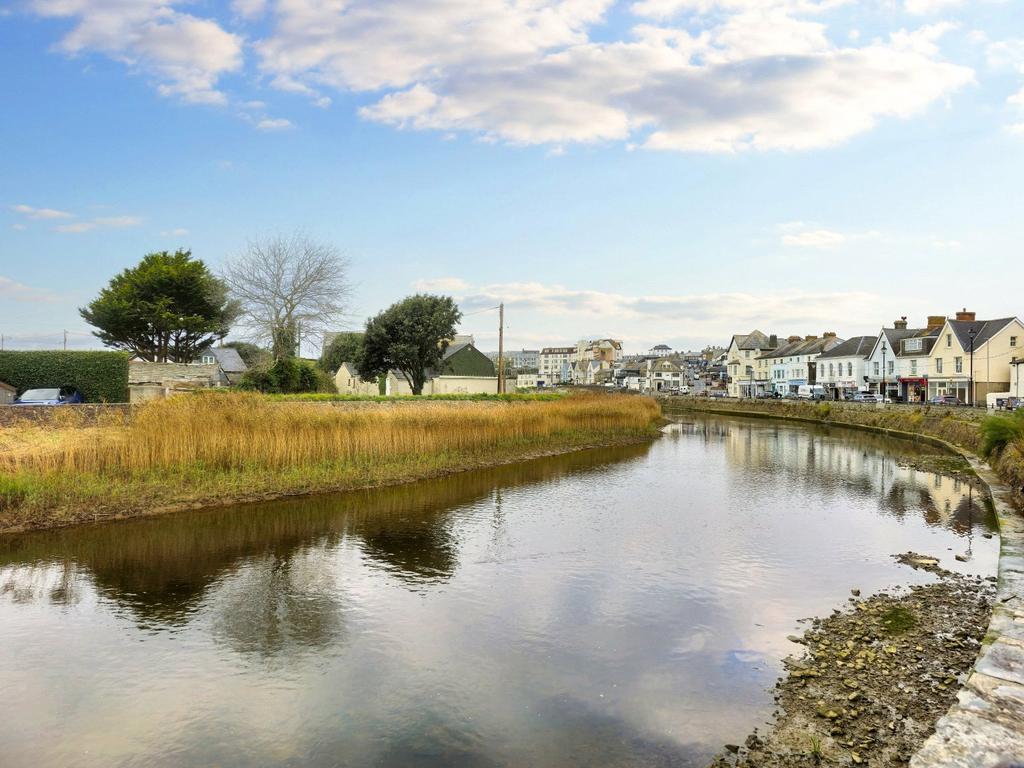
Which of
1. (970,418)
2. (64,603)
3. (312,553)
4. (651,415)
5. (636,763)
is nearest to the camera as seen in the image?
(636,763)

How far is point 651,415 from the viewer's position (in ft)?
173

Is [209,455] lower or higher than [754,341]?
lower

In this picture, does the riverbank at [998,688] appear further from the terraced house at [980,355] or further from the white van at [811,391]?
the white van at [811,391]

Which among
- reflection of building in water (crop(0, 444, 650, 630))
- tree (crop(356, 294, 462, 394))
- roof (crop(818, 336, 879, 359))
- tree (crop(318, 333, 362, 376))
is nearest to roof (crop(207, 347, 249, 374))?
tree (crop(356, 294, 462, 394))

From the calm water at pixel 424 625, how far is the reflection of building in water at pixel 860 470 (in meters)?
0.64

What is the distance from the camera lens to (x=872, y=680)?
7.71m

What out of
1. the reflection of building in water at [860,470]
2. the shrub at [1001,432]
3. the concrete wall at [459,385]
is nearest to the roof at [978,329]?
the reflection of building in water at [860,470]

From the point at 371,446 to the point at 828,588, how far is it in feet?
52.0

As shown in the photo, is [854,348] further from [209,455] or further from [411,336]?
[209,455]

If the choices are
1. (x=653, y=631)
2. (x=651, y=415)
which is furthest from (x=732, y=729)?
(x=651, y=415)

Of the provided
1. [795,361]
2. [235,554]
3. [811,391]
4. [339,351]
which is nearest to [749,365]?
[795,361]

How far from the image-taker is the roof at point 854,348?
269 feet

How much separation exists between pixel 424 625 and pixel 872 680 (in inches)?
241

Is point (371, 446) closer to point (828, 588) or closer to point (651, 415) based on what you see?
point (828, 588)
